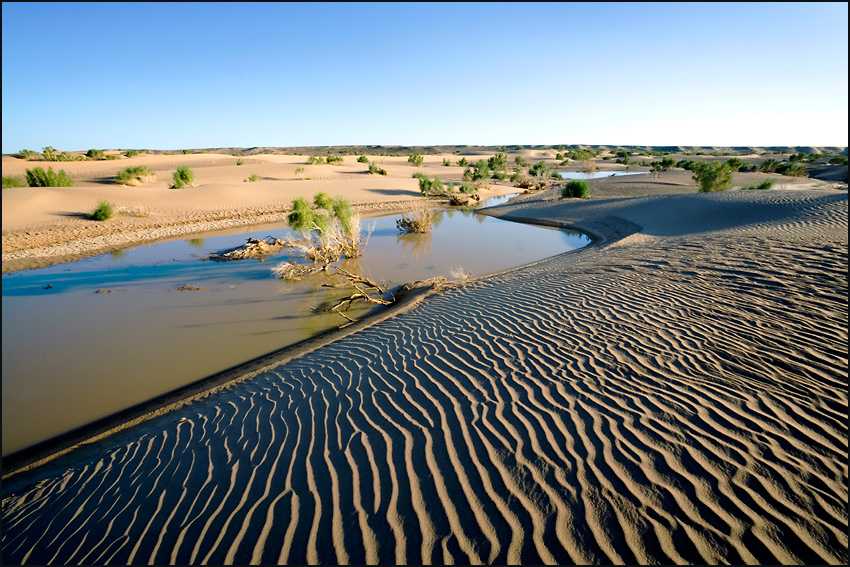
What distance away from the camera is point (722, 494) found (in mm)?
2434

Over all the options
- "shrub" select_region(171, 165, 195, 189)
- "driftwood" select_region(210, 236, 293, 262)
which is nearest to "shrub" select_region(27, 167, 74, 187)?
"shrub" select_region(171, 165, 195, 189)

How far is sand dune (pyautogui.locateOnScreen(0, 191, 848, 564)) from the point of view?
7.59 ft

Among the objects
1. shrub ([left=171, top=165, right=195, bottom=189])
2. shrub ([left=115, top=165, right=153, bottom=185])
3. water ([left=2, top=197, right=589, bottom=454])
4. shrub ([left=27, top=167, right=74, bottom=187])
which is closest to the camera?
water ([left=2, top=197, right=589, bottom=454])

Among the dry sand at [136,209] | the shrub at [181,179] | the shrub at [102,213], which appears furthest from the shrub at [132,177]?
the shrub at [102,213]

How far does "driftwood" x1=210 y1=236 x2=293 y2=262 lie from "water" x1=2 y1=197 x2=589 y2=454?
0.44 m

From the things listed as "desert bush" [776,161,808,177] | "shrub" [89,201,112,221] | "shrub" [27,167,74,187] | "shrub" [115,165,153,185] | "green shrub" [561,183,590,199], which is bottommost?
"desert bush" [776,161,808,177]

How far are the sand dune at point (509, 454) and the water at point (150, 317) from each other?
1414 mm

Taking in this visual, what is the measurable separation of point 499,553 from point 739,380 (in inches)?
114

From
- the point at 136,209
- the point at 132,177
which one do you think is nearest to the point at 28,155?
the point at 132,177

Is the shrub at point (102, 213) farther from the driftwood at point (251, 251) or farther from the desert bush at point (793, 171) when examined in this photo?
the desert bush at point (793, 171)

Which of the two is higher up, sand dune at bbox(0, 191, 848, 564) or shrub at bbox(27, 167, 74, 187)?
shrub at bbox(27, 167, 74, 187)

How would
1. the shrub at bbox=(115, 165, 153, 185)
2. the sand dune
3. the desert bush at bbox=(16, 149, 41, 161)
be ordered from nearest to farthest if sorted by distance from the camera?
the sand dune → the shrub at bbox=(115, 165, 153, 185) → the desert bush at bbox=(16, 149, 41, 161)

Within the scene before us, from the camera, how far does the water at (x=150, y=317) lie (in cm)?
525

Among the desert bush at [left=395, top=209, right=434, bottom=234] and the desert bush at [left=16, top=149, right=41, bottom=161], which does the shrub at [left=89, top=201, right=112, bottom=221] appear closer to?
the desert bush at [left=395, top=209, right=434, bottom=234]
